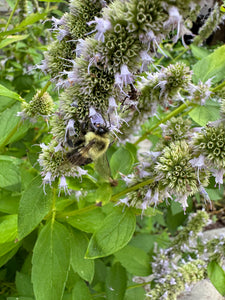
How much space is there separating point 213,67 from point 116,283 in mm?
1852

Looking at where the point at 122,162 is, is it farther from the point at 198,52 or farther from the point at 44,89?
the point at 198,52

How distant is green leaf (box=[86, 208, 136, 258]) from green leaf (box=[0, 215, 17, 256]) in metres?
0.61

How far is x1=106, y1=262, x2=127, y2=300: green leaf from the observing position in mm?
2266

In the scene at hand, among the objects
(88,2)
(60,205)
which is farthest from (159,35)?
(60,205)

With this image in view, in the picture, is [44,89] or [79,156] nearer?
[79,156]

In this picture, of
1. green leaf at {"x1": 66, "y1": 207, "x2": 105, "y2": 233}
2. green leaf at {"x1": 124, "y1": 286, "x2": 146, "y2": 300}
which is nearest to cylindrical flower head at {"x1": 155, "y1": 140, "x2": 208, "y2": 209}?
green leaf at {"x1": 66, "y1": 207, "x2": 105, "y2": 233}

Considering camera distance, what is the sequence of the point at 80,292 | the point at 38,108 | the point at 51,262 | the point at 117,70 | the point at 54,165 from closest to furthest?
the point at 117,70 → the point at 54,165 → the point at 51,262 → the point at 38,108 → the point at 80,292

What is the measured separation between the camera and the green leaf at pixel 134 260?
2.55m

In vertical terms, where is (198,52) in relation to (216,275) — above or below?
above

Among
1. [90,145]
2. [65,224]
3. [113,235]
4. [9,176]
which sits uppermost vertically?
[90,145]

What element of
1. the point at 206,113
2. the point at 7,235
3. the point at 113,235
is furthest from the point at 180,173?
the point at 7,235

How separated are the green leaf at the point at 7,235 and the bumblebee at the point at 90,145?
79 centimetres

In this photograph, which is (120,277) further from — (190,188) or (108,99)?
(108,99)

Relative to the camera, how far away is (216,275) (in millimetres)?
2404
